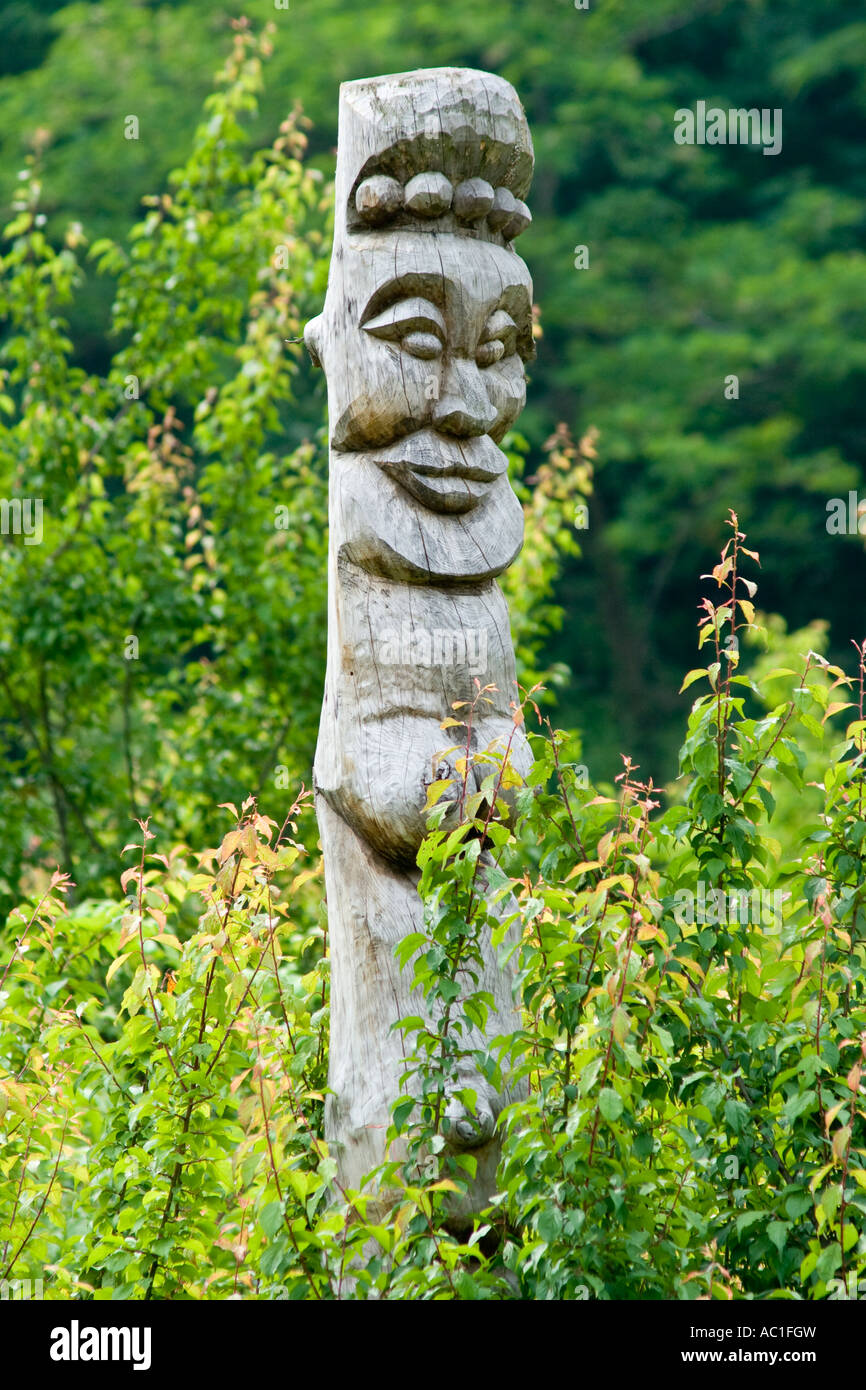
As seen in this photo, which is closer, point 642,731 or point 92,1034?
point 92,1034

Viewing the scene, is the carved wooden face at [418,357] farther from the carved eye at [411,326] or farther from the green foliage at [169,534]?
the green foliage at [169,534]

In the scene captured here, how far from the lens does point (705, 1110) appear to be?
270 centimetres

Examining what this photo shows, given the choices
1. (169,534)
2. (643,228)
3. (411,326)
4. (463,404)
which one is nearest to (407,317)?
(411,326)

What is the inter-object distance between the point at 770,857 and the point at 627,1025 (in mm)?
708

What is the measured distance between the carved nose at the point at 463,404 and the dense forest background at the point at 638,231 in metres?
10.0

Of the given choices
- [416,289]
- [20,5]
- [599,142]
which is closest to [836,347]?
[599,142]

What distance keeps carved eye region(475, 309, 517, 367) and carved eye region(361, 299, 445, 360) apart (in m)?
0.15

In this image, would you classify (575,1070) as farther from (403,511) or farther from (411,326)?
(411,326)

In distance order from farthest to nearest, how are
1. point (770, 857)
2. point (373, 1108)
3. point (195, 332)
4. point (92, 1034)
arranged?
point (195, 332), point (92, 1034), point (373, 1108), point (770, 857)

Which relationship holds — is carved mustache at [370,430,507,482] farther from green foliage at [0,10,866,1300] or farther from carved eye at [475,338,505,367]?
green foliage at [0,10,866,1300]

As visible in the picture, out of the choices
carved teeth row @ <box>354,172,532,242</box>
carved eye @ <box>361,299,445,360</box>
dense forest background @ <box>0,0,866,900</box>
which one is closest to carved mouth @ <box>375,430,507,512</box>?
carved eye @ <box>361,299,445,360</box>

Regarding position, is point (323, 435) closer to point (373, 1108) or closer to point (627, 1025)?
point (373, 1108)

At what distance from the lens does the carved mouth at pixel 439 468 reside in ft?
11.8

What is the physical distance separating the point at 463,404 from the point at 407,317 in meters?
0.24
